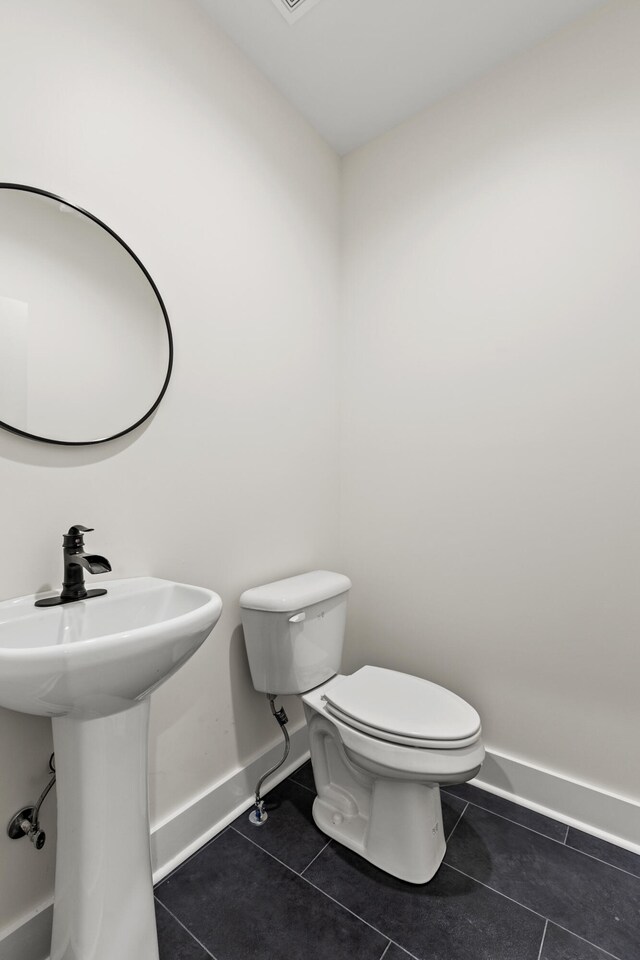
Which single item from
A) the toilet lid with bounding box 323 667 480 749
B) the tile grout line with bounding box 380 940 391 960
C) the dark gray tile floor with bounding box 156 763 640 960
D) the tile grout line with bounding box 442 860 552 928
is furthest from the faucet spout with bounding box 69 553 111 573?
the tile grout line with bounding box 442 860 552 928

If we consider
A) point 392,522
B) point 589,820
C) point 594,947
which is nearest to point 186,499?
point 392,522

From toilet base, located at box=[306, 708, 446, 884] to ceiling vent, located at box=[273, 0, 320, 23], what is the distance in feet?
7.19

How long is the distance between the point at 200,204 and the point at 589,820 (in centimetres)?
229

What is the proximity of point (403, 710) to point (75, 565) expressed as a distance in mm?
958

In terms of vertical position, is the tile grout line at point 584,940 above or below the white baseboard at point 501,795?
below

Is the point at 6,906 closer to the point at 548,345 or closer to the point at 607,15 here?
the point at 548,345

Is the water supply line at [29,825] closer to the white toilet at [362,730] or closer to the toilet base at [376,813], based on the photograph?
the white toilet at [362,730]

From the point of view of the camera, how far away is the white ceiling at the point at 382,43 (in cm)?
135

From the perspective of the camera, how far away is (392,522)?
1.80m

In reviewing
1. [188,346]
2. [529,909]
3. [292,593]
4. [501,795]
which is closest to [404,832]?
[529,909]

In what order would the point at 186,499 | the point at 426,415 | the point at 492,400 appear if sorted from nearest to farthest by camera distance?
the point at 186,499 → the point at 492,400 → the point at 426,415

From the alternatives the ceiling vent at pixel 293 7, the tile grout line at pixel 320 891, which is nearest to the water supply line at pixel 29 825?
the tile grout line at pixel 320 891

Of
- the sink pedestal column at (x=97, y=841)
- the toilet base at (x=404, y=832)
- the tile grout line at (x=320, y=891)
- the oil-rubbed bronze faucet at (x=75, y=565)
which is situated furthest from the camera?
the toilet base at (x=404, y=832)

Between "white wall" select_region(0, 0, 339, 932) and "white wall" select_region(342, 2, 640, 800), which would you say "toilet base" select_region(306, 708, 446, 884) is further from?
"white wall" select_region(342, 2, 640, 800)
